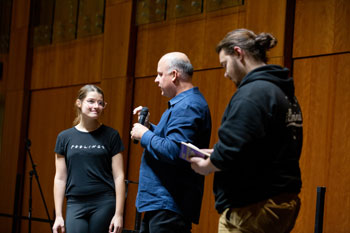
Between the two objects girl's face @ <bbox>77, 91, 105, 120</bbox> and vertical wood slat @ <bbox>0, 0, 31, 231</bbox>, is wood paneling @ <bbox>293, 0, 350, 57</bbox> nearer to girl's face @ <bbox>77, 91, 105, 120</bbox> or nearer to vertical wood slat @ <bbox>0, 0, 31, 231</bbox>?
girl's face @ <bbox>77, 91, 105, 120</bbox>

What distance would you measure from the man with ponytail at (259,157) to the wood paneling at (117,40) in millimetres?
4050

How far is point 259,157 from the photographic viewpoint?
182cm

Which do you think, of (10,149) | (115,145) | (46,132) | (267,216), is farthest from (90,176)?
(10,149)

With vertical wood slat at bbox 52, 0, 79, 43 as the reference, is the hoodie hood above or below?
below

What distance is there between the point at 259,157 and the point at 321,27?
2589mm

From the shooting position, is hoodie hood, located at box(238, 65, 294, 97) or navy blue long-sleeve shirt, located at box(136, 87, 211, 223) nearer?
hoodie hood, located at box(238, 65, 294, 97)

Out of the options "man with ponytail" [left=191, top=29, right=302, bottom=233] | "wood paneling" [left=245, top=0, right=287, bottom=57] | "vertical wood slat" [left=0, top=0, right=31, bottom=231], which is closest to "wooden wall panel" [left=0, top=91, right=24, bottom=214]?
"vertical wood slat" [left=0, top=0, right=31, bottom=231]

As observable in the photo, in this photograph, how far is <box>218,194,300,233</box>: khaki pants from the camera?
5.99ft

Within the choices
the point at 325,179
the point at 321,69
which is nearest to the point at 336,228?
the point at 325,179

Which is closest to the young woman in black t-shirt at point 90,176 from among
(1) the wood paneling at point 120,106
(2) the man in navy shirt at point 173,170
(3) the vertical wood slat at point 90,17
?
(2) the man in navy shirt at point 173,170

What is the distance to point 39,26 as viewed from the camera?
7305 mm

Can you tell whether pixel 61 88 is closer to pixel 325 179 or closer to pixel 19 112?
pixel 19 112

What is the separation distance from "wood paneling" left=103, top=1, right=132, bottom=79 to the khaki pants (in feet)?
13.5

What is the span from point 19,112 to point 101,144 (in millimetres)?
4422
